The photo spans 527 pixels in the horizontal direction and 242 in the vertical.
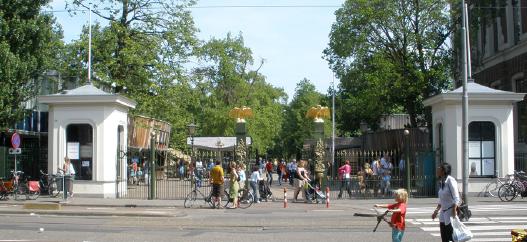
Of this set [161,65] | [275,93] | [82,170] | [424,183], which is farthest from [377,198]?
[275,93]

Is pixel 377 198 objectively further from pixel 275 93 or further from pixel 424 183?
pixel 275 93

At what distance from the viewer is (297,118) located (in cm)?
9525

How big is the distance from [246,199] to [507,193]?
10.0 meters

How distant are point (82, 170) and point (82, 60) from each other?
38.0 feet

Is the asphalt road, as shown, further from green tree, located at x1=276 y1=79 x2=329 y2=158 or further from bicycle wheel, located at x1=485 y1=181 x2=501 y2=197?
green tree, located at x1=276 y1=79 x2=329 y2=158

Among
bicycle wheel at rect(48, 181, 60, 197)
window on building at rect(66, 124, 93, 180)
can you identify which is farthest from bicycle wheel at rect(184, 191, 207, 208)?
bicycle wheel at rect(48, 181, 60, 197)

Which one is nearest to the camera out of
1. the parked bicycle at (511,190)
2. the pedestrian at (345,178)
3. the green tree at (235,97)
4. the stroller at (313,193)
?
the parked bicycle at (511,190)

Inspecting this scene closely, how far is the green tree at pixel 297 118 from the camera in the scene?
309ft

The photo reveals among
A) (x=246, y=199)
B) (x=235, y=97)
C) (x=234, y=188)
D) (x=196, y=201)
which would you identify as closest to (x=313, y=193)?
(x=246, y=199)

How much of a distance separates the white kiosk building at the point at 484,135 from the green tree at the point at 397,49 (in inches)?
691

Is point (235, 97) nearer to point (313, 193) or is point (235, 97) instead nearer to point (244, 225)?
point (313, 193)

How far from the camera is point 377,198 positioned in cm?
2803

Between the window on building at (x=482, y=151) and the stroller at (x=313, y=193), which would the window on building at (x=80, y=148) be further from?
the window on building at (x=482, y=151)

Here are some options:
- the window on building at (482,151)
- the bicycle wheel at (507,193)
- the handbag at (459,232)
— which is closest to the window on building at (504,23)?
the window on building at (482,151)
